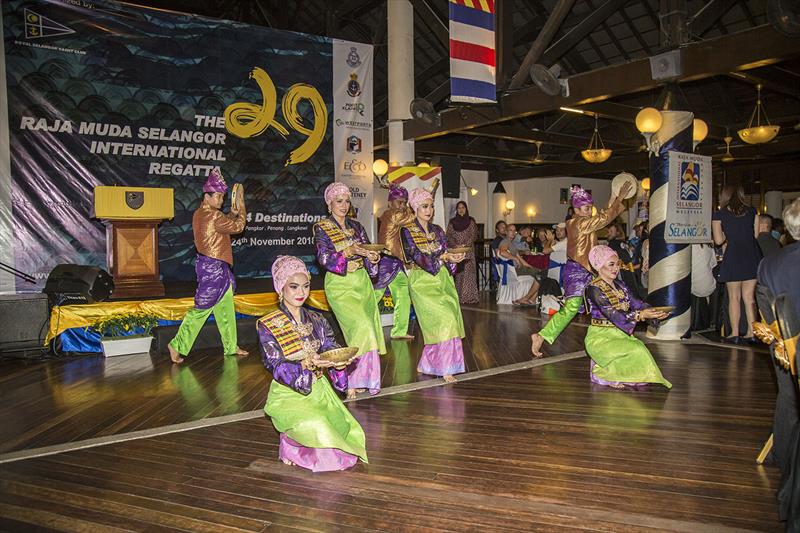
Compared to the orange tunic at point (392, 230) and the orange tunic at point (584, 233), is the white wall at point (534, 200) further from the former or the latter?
the orange tunic at point (584, 233)

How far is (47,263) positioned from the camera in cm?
758

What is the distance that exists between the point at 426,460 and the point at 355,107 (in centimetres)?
772

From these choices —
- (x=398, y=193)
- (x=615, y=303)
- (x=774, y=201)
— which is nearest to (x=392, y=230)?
(x=398, y=193)

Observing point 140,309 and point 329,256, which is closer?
point 329,256

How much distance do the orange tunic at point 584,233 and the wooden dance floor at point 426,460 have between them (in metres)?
1.09

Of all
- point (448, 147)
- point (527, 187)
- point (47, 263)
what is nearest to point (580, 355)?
point (47, 263)

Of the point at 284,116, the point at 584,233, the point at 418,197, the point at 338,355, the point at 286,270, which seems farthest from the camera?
the point at 284,116

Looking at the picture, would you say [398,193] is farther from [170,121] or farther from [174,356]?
[170,121]

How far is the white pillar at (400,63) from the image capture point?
30.7 feet

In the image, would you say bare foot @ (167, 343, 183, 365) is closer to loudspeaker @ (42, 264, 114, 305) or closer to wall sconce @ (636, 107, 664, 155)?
loudspeaker @ (42, 264, 114, 305)

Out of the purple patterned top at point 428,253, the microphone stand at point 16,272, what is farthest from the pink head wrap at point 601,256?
the microphone stand at point 16,272

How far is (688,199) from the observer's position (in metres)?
6.69

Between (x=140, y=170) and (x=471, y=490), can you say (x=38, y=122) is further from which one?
(x=471, y=490)

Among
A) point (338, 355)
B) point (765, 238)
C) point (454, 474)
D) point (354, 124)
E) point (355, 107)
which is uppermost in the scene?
point (355, 107)
